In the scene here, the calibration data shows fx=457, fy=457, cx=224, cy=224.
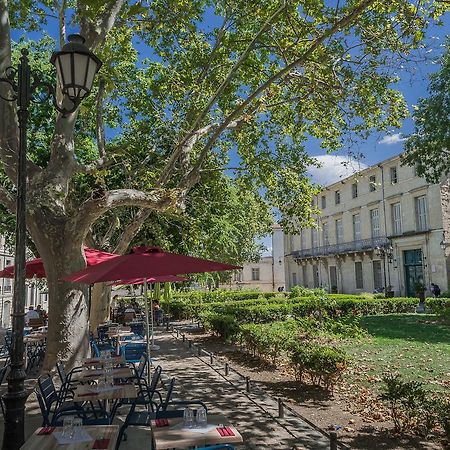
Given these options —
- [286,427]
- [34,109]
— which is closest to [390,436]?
[286,427]

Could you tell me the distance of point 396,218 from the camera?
37.8 meters

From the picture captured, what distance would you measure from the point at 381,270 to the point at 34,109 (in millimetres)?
32205

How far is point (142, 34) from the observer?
39.3 ft

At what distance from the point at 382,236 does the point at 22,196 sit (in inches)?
1476

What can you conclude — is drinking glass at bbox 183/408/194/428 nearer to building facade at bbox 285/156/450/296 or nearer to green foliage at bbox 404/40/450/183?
green foliage at bbox 404/40/450/183

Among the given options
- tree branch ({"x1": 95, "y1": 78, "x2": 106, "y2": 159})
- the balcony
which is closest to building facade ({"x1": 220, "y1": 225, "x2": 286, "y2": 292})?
the balcony

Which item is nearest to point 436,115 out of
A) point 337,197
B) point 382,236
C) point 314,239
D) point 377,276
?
point 382,236

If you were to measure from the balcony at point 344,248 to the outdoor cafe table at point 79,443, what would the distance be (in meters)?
36.9

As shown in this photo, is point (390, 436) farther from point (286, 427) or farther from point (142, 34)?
point (142, 34)

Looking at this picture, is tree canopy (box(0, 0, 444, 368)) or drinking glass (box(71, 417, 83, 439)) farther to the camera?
tree canopy (box(0, 0, 444, 368))

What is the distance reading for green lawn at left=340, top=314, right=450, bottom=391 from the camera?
372 inches

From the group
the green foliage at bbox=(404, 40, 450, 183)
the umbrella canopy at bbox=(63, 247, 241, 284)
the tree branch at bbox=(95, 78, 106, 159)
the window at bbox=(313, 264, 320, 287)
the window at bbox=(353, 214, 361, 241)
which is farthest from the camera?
the window at bbox=(313, 264, 320, 287)

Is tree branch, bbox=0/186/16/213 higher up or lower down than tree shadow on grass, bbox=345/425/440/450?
higher up

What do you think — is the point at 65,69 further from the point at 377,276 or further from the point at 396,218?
the point at 377,276
